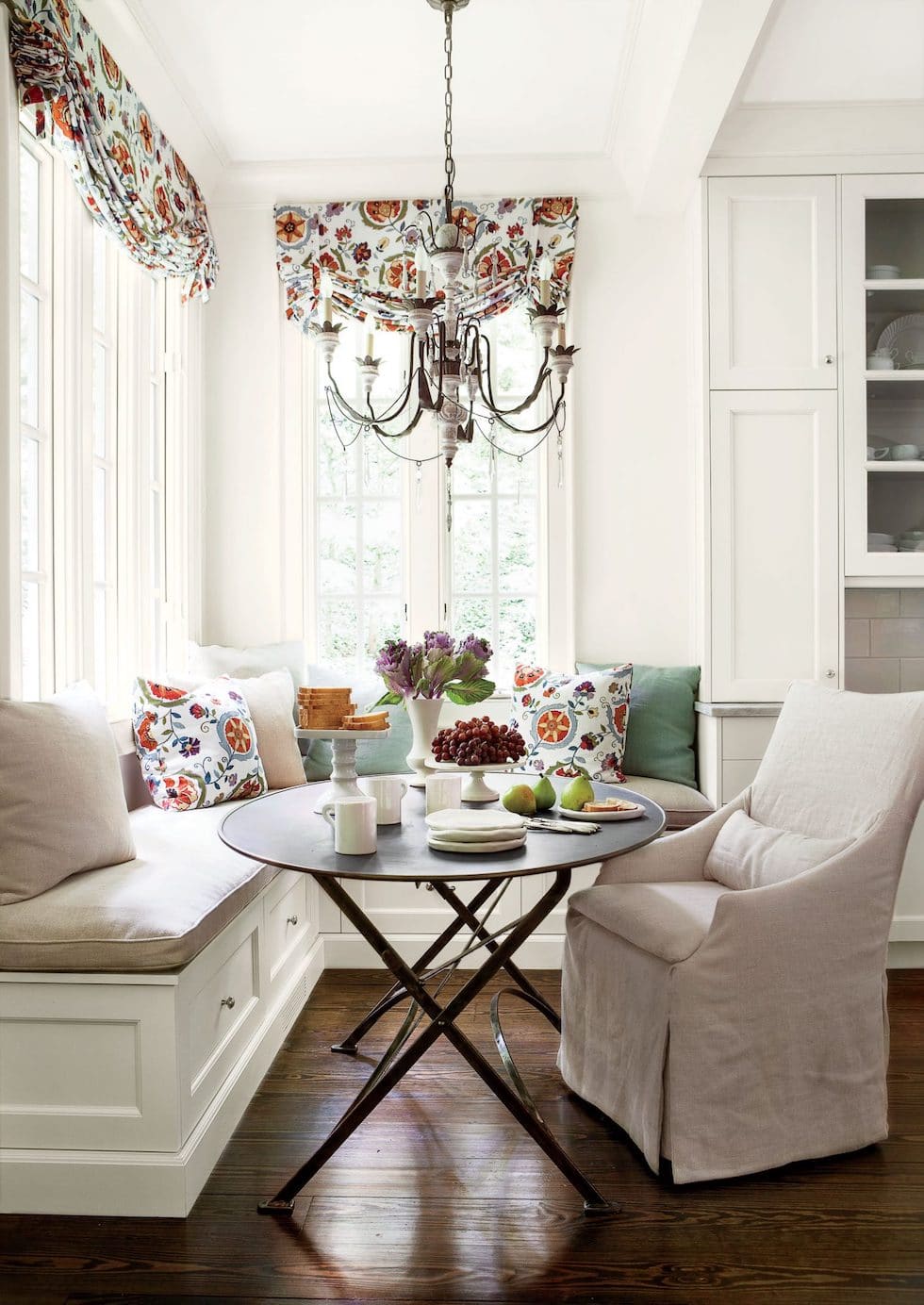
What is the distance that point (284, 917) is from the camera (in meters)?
2.73

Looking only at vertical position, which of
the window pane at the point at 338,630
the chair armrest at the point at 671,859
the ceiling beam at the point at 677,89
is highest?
the ceiling beam at the point at 677,89

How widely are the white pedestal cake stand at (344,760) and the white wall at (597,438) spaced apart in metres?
1.64

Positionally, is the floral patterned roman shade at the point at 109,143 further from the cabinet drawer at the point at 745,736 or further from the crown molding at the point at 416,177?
the cabinet drawer at the point at 745,736

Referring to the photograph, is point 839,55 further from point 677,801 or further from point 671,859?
point 671,859

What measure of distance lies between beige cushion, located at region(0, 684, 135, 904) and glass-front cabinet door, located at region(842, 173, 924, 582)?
2.52 m

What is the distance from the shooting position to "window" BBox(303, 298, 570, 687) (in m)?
3.69

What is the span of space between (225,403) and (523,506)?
127cm

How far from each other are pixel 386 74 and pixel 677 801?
8.36ft

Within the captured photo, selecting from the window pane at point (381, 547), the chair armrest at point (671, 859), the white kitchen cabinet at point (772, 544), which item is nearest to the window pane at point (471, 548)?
the window pane at point (381, 547)

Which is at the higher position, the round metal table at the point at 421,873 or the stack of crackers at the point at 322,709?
the stack of crackers at the point at 322,709

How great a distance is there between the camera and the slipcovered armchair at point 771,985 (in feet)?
6.13

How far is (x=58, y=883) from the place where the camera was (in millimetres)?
1966

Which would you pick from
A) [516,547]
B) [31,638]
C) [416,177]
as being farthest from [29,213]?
[516,547]

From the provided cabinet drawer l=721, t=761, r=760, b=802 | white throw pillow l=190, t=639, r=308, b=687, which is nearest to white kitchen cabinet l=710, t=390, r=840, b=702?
cabinet drawer l=721, t=761, r=760, b=802
